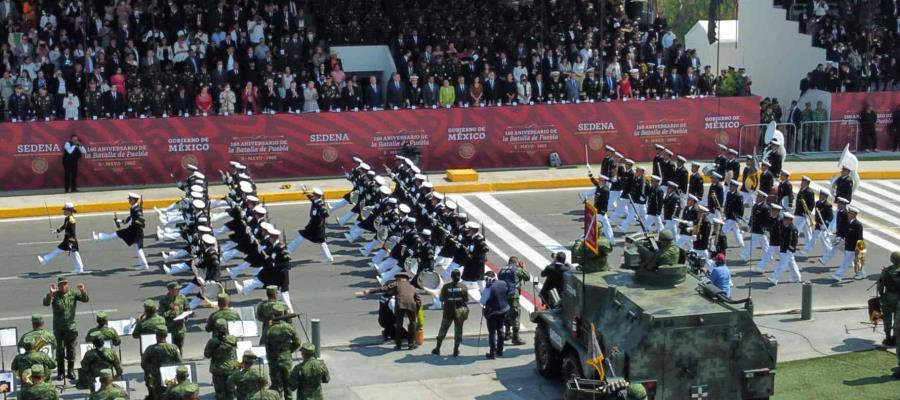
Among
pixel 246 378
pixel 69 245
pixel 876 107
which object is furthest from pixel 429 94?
pixel 246 378

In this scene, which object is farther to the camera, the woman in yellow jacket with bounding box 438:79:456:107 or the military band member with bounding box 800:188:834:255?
the woman in yellow jacket with bounding box 438:79:456:107

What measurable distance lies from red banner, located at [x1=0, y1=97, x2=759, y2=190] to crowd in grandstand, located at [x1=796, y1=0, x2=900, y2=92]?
11.9ft

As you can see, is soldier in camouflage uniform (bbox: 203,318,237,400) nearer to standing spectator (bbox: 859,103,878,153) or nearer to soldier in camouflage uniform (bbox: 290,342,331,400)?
soldier in camouflage uniform (bbox: 290,342,331,400)

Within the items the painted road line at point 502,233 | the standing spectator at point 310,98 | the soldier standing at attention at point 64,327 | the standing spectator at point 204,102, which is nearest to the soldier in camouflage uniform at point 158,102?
the standing spectator at point 204,102

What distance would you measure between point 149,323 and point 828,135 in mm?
25845

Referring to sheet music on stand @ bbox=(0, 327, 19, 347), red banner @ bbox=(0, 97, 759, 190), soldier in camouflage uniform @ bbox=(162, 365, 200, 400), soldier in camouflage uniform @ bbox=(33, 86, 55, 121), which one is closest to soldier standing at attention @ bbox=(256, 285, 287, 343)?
soldier in camouflage uniform @ bbox=(162, 365, 200, 400)

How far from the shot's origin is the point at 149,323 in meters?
22.1

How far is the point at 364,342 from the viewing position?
25.7 meters

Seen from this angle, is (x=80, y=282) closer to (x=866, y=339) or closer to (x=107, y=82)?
(x=107, y=82)

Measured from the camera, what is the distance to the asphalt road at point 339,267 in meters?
27.2

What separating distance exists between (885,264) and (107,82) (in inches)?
797

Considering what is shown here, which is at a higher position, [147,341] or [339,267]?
[147,341]

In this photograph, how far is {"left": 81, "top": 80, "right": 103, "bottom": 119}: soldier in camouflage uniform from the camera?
3806 cm

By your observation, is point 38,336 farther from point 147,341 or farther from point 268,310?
point 268,310
